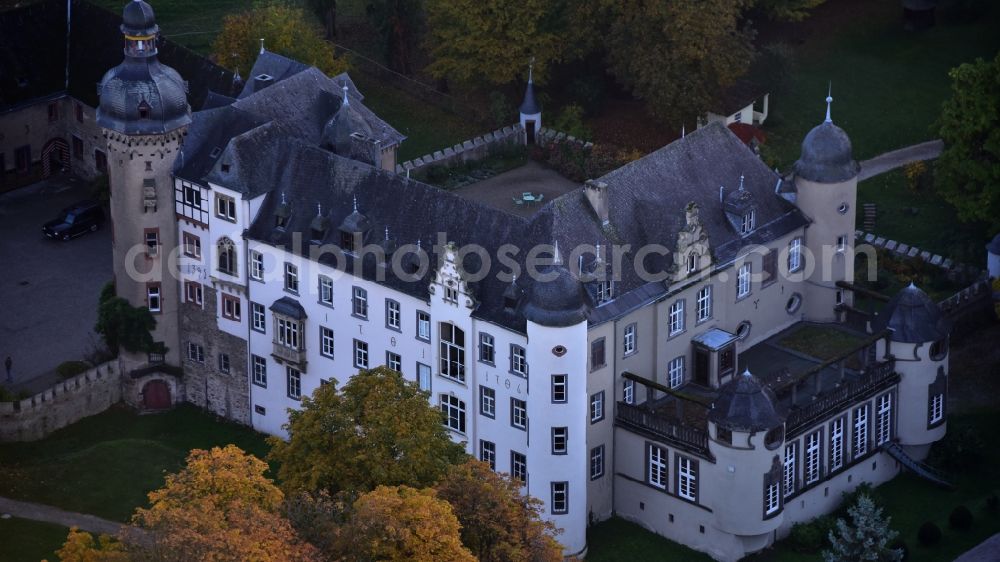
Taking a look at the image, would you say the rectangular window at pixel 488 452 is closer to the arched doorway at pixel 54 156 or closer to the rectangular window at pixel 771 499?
the rectangular window at pixel 771 499

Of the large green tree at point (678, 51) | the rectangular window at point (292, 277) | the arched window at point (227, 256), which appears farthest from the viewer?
the large green tree at point (678, 51)

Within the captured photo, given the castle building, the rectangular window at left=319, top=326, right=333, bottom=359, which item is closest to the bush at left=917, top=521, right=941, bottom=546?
the castle building

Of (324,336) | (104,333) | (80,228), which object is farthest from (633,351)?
(80,228)

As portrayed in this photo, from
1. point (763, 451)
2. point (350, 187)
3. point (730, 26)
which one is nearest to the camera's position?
point (763, 451)

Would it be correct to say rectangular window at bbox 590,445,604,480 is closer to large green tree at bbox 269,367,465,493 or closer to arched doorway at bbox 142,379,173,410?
large green tree at bbox 269,367,465,493

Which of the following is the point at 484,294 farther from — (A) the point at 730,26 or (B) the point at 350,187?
(A) the point at 730,26

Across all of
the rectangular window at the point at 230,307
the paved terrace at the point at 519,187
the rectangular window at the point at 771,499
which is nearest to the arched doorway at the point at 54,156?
the paved terrace at the point at 519,187
